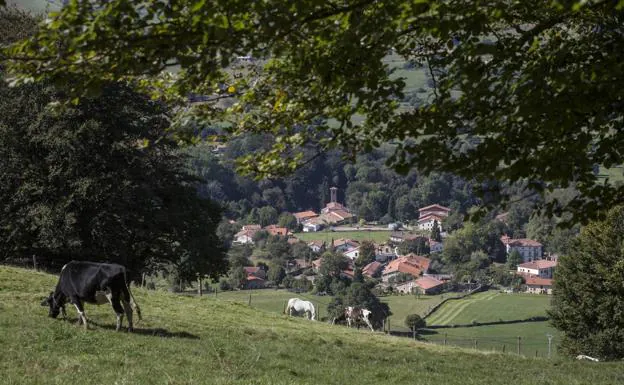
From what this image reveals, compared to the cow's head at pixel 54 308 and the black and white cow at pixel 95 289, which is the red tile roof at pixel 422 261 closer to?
the cow's head at pixel 54 308

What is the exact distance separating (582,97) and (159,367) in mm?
8194

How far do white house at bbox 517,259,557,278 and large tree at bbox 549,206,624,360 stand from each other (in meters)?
134

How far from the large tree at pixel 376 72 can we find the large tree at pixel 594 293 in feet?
121

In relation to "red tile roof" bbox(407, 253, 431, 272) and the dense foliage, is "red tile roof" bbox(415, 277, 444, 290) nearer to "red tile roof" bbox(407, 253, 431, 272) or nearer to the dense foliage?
"red tile roof" bbox(407, 253, 431, 272)

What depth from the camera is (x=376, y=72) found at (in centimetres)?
764

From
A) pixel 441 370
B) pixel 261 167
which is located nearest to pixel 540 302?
pixel 441 370

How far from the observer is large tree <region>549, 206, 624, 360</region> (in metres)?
44.0

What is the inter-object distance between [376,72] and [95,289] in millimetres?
12165

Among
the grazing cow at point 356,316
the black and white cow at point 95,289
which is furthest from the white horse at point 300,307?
the black and white cow at point 95,289

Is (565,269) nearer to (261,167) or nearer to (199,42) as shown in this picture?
(261,167)

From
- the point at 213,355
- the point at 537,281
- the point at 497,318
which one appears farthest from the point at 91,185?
the point at 537,281

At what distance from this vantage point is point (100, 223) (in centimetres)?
3341

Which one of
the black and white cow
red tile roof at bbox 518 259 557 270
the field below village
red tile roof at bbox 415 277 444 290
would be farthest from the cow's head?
red tile roof at bbox 518 259 557 270

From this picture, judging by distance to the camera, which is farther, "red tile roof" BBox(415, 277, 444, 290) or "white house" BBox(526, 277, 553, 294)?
"white house" BBox(526, 277, 553, 294)
